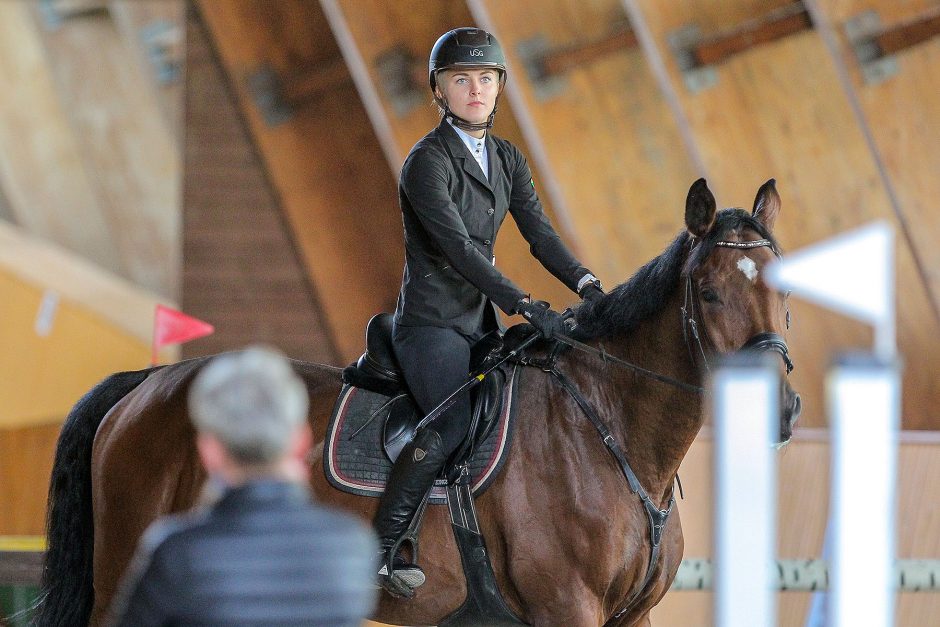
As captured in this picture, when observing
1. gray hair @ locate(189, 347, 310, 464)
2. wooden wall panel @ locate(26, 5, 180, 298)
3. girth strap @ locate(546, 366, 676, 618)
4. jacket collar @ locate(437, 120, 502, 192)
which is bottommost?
girth strap @ locate(546, 366, 676, 618)

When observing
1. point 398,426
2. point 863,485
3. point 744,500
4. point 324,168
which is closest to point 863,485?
point 863,485

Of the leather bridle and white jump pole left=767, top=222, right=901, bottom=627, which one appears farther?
the leather bridle

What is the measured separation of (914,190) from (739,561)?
12.8ft

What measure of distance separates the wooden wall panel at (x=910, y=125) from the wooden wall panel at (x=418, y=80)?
217cm

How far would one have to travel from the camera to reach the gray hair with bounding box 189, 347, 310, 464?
1801 millimetres

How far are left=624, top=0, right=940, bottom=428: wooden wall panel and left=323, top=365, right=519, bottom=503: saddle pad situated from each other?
8.44 feet

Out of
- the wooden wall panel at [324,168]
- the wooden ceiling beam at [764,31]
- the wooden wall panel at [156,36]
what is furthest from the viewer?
the wooden wall panel at [156,36]

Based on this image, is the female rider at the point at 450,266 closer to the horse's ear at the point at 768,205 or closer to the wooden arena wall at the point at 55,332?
the horse's ear at the point at 768,205

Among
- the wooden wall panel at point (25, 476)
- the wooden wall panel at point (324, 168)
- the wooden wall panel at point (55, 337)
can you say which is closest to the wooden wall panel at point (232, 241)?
the wooden wall panel at point (324, 168)

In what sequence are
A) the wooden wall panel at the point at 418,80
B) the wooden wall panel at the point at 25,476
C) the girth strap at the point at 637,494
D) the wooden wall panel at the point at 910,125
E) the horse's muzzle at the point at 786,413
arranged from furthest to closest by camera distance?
the wooden wall panel at the point at 25,476
the wooden wall panel at the point at 418,80
the wooden wall panel at the point at 910,125
the girth strap at the point at 637,494
the horse's muzzle at the point at 786,413

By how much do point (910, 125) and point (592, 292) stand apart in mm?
2249

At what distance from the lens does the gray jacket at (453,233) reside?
3586 mm

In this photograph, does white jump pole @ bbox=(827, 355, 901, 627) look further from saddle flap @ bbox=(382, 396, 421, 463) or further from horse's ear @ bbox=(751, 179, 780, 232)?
saddle flap @ bbox=(382, 396, 421, 463)

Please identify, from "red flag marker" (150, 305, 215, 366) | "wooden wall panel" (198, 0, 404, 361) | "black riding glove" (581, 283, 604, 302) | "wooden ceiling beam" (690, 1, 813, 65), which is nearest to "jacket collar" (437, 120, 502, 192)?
"black riding glove" (581, 283, 604, 302)
